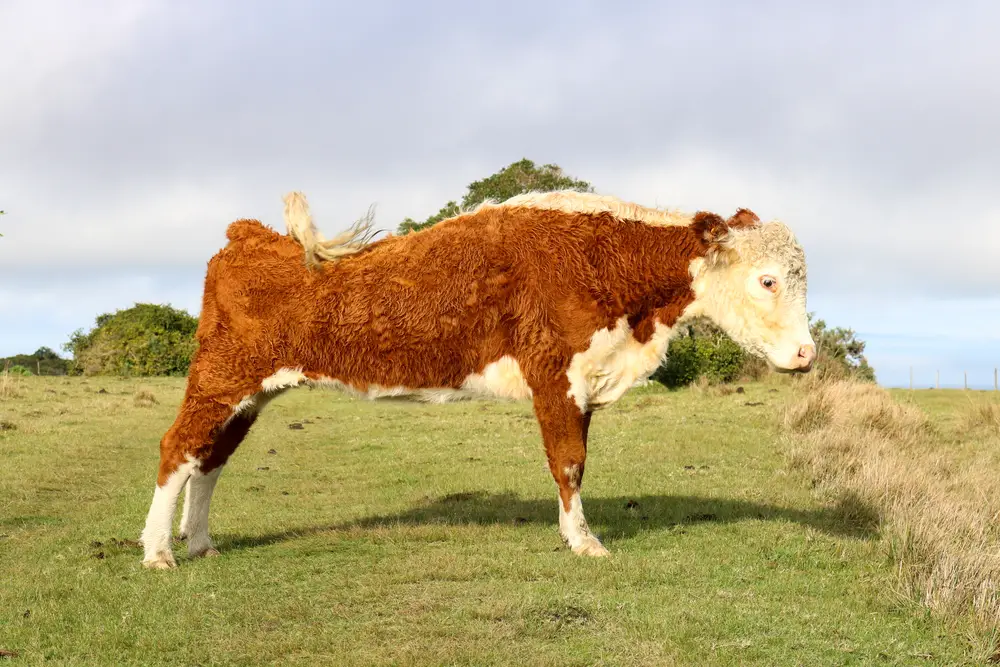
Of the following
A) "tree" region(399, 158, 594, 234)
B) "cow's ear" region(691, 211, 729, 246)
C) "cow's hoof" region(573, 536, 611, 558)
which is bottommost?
"cow's hoof" region(573, 536, 611, 558)

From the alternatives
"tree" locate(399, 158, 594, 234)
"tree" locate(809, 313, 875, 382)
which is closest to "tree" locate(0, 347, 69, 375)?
"tree" locate(399, 158, 594, 234)

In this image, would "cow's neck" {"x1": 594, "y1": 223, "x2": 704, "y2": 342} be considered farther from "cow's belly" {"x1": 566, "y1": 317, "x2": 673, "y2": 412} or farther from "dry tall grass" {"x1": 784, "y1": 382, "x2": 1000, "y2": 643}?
"dry tall grass" {"x1": 784, "y1": 382, "x2": 1000, "y2": 643}

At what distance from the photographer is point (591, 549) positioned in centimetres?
809

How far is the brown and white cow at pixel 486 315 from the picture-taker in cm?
810

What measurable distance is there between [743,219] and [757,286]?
26.6 inches

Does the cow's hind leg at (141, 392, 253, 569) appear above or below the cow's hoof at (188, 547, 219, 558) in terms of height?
above

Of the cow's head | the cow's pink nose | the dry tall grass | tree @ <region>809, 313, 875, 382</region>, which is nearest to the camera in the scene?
the dry tall grass

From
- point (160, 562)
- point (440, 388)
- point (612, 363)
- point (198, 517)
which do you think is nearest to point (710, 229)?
point (612, 363)

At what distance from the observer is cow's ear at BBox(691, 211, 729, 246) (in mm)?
8445

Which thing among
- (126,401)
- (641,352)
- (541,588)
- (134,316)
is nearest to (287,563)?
(541,588)

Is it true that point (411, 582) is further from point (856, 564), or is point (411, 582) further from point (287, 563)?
point (856, 564)

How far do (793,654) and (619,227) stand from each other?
411cm

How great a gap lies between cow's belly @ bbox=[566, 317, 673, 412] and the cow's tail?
7.53ft

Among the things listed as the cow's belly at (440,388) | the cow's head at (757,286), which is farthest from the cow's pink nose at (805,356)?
the cow's belly at (440,388)
